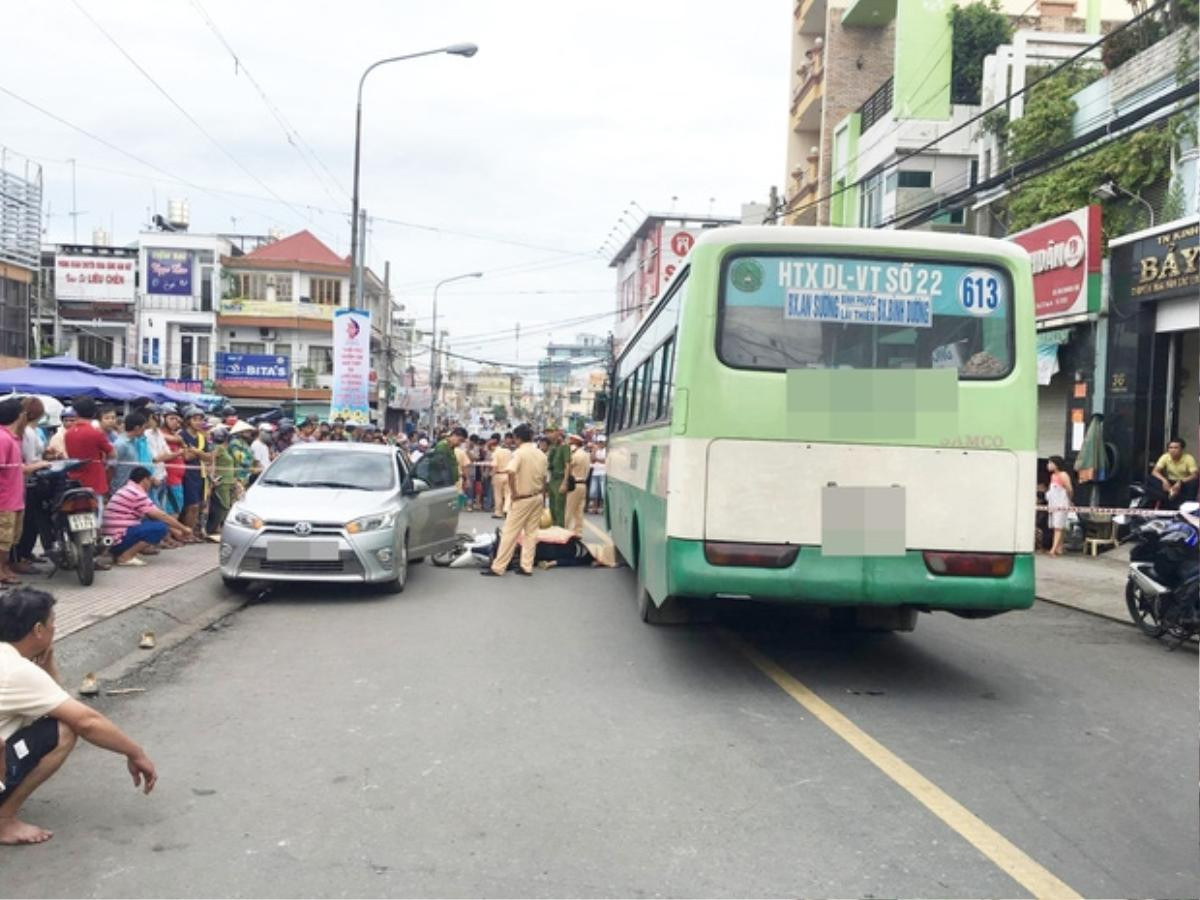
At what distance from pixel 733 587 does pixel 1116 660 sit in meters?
3.84

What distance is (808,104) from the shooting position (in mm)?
35000

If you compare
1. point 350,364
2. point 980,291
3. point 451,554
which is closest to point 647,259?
point 350,364

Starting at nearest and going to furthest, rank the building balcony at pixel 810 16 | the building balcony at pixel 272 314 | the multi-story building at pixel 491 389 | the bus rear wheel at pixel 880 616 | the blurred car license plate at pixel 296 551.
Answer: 1. the bus rear wheel at pixel 880 616
2. the blurred car license plate at pixel 296 551
3. the building balcony at pixel 810 16
4. the building balcony at pixel 272 314
5. the multi-story building at pixel 491 389

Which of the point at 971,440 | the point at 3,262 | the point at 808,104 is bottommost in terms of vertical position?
the point at 971,440

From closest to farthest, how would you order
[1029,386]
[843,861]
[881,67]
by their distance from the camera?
[843,861]
[1029,386]
[881,67]

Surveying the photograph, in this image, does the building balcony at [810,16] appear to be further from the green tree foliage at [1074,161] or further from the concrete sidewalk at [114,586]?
the concrete sidewalk at [114,586]

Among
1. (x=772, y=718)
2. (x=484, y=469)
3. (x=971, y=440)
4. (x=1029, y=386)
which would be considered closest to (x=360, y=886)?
(x=772, y=718)

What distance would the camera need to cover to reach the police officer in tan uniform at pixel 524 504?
39.4 ft

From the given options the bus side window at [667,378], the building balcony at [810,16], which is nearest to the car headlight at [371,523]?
the bus side window at [667,378]

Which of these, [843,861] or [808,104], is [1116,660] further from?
[808,104]

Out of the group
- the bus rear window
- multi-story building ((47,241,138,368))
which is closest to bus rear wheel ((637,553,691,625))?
the bus rear window

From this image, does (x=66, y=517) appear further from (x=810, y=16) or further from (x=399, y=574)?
(x=810, y=16)

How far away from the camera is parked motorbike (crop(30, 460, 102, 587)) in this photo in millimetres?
9172

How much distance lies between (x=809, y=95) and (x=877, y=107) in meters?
6.73
